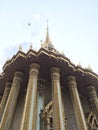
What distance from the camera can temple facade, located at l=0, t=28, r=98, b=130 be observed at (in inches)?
380

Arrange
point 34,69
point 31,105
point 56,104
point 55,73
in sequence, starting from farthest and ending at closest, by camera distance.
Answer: point 55,73
point 34,69
point 56,104
point 31,105

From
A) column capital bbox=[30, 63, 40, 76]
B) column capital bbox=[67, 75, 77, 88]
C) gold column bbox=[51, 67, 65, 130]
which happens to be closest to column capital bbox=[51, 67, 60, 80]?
gold column bbox=[51, 67, 65, 130]

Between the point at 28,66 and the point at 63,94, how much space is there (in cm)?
308

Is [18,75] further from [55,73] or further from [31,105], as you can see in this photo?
[31,105]

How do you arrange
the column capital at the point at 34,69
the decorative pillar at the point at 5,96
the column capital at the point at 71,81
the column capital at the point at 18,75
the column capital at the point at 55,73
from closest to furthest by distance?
the column capital at the point at 34,69 → the column capital at the point at 55,73 → the decorative pillar at the point at 5,96 → the column capital at the point at 18,75 → the column capital at the point at 71,81

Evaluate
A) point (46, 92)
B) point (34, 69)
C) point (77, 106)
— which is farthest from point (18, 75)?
point (77, 106)

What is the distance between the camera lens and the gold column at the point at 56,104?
8883mm

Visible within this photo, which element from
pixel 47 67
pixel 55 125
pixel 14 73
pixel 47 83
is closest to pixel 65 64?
pixel 47 67

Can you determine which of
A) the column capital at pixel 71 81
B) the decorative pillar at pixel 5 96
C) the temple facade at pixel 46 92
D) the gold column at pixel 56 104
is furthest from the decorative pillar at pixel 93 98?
the decorative pillar at pixel 5 96

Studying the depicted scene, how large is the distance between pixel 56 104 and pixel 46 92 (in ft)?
8.01

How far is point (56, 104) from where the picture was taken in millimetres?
9711

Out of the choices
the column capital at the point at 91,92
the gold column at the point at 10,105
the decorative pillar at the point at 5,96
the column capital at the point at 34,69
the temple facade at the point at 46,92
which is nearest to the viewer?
the gold column at the point at 10,105

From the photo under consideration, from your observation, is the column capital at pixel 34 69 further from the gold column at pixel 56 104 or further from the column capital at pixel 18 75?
the column capital at pixel 18 75

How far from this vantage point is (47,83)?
12.5 metres
